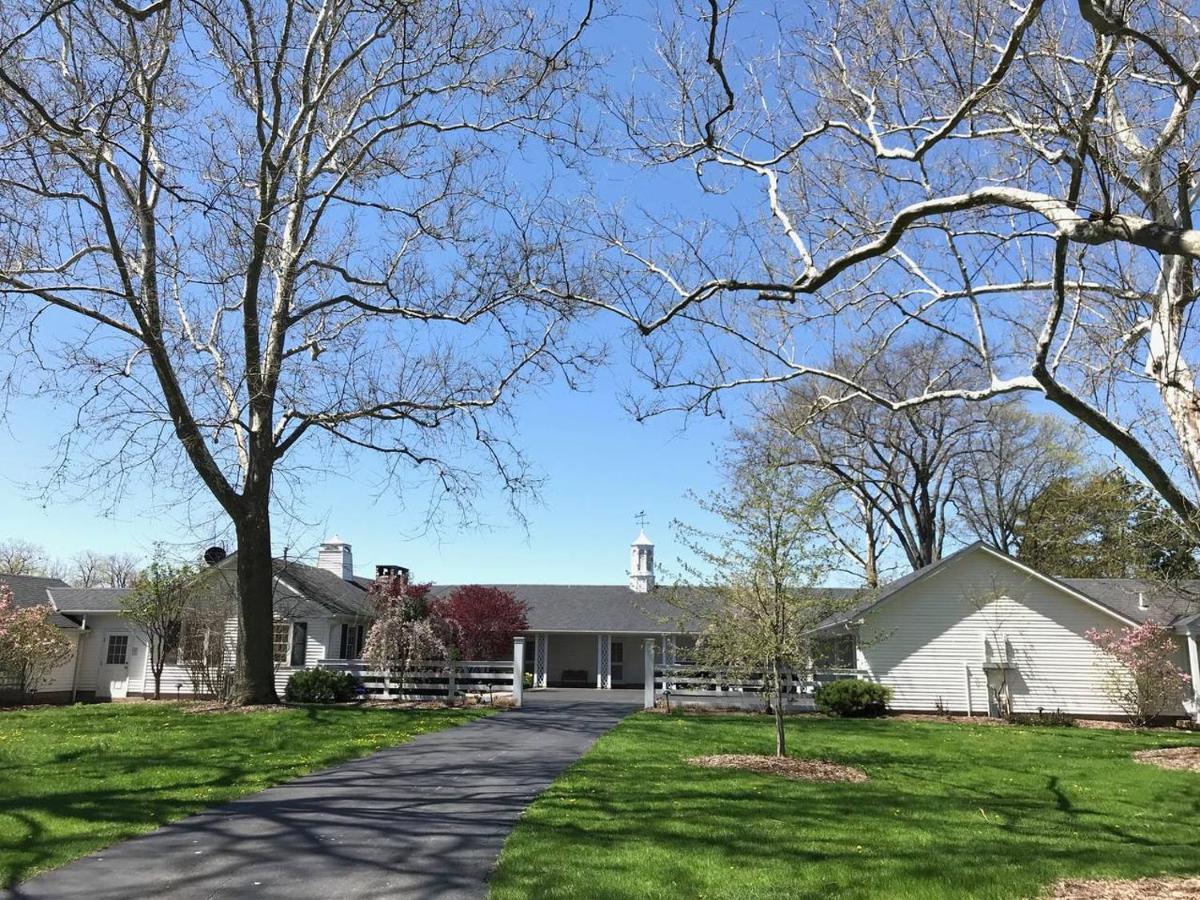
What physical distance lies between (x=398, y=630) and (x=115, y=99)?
1741 centimetres

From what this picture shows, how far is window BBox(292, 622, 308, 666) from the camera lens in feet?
88.5

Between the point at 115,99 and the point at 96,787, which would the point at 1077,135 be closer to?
the point at 115,99

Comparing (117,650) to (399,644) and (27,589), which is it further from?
(399,644)

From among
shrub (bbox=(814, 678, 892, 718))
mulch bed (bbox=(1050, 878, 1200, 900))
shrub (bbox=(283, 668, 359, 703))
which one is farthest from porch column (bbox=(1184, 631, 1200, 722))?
shrub (bbox=(283, 668, 359, 703))

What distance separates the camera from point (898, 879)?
6254mm

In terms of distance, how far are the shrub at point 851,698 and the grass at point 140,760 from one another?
8.94 m

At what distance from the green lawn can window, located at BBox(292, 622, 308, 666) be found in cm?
1659

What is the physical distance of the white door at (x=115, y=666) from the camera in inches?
1075

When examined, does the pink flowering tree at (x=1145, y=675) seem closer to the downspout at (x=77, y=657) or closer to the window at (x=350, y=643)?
the window at (x=350, y=643)

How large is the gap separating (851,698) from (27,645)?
20945 mm

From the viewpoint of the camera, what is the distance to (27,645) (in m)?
21.9

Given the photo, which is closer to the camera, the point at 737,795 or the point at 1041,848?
the point at 1041,848

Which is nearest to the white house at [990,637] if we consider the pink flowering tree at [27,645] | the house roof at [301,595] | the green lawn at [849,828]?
the green lawn at [849,828]

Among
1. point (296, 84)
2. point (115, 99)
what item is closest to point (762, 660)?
point (115, 99)
